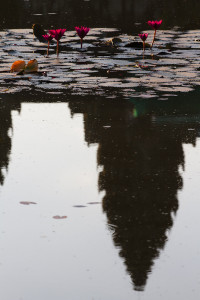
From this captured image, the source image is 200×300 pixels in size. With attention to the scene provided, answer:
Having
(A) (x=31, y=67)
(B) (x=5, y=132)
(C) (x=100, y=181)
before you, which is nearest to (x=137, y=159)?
(C) (x=100, y=181)

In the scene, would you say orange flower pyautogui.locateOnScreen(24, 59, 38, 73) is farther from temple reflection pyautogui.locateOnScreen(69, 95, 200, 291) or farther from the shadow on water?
temple reflection pyautogui.locateOnScreen(69, 95, 200, 291)

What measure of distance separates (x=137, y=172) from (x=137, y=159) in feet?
1.19

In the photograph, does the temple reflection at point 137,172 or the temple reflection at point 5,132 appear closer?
the temple reflection at point 137,172

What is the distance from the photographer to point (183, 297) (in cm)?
363

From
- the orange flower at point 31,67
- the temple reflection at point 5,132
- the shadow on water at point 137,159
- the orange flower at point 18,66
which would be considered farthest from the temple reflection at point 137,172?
the orange flower at point 18,66

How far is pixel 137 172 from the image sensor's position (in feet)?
18.4

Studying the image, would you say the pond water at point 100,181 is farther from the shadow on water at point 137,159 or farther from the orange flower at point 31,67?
the orange flower at point 31,67

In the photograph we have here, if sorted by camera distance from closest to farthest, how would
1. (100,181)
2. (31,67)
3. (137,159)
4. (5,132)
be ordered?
(100,181) < (137,159) < (5,132) < (31,67)

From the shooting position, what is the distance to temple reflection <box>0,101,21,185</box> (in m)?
5.81

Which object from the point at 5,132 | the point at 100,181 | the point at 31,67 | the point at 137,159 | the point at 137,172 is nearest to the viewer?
the point at 100,181

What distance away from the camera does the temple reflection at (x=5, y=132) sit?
19.1 feet

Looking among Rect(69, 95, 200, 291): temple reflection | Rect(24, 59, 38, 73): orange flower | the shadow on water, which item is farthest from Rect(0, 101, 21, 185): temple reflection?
Rect(24, 59, 38, 73): orange flower

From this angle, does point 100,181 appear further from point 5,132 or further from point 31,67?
point 31,67

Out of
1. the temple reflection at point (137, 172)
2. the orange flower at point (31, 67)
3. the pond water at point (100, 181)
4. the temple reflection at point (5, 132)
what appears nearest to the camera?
the pond water at point (100, 181)
